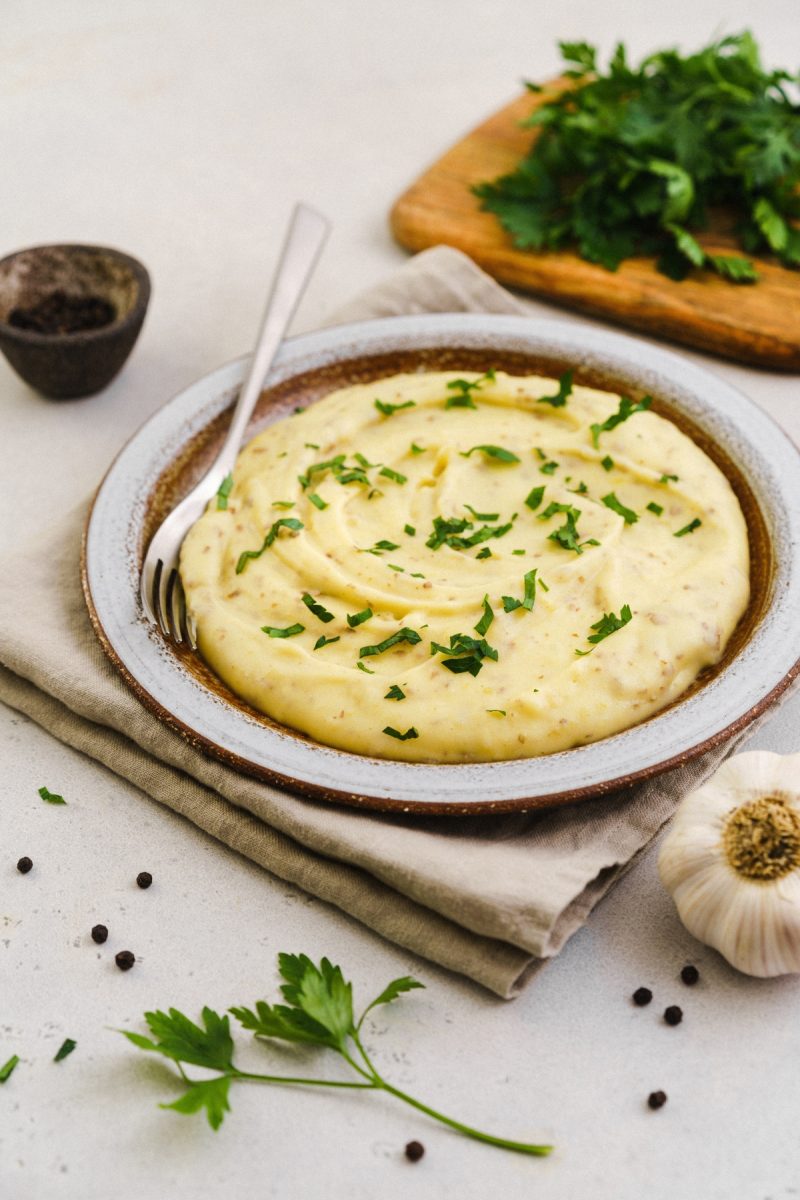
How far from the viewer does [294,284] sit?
15.5 feet

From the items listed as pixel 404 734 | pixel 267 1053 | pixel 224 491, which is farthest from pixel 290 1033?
pixel 224 491

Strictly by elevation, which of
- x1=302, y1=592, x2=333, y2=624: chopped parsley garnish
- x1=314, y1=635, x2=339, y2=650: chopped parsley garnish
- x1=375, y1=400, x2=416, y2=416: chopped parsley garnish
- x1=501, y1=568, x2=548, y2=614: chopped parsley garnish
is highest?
x1=501, y1=568, x2=548, y2=614: chopped parsley garnish

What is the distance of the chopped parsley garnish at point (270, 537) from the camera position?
12.1 feet

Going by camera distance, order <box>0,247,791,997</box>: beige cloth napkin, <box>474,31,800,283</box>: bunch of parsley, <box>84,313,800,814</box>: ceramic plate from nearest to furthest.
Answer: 1. <box>0,247,791,997</box>: beige cloth napkin
2. <box>84,313,800,814</box>: ceramic plate
3. <box>474,31,800,283</box>: bunch of parsley

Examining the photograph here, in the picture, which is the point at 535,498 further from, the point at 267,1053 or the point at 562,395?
the point at 267,1053

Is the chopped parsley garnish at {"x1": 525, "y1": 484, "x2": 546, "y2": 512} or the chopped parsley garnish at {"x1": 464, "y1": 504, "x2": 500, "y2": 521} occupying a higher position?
the chopped parsley garnish at {"x1": 525, "y1": 484, "x2": 546, "y2": 512}

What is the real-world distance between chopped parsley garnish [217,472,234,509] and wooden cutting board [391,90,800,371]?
1897 mm

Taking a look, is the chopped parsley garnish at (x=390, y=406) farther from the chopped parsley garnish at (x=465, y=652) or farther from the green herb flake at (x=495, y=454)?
the chopped parsley garnish at (x=465, y=652)

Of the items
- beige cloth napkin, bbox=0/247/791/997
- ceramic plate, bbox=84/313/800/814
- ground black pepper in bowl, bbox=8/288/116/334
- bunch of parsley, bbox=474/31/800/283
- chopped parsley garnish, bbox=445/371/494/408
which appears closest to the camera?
beige cloth napkin, bbox=0/247/791/997

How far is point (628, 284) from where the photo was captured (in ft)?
16.7

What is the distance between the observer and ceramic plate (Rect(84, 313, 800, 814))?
9.76ft

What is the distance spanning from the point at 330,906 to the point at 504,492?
1.43m

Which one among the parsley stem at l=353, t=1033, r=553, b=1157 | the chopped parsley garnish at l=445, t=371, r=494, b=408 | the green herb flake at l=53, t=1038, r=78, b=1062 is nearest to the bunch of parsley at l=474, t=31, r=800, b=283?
the chopped parsley garnish at l=445, t=371, r=494, b=408

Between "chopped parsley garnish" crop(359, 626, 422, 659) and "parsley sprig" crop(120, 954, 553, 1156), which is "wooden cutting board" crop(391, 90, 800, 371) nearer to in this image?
"chopped parsley garnish" crop(359, 626, 422, 659)
